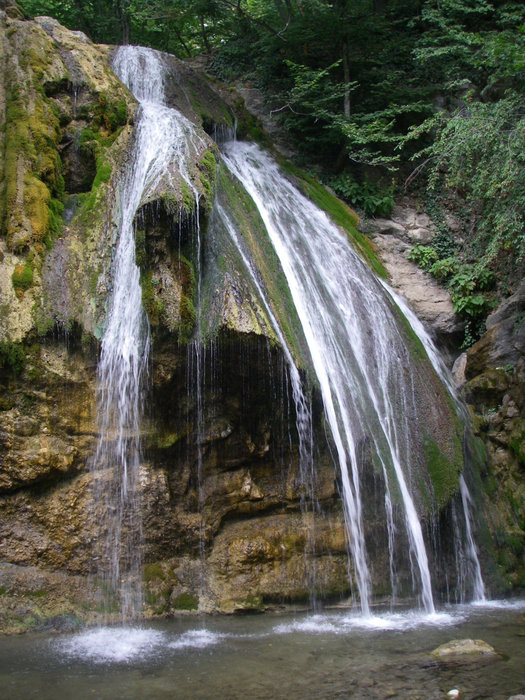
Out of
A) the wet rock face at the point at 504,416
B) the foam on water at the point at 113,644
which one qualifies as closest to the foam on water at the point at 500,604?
the wet rock face at the point at 504,416

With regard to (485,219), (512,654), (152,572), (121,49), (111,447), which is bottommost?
(512,654)

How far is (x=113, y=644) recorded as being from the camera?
5309 millimetres

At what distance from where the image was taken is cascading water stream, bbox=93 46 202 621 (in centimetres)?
636

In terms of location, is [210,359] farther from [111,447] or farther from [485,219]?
[485,219]

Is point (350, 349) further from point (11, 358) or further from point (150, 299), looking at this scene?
point (11, 358)

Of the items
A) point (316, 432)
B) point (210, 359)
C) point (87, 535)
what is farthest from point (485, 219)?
point (87, 535)

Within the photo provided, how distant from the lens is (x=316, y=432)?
23.4 ft

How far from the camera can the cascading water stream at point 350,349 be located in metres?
7.15

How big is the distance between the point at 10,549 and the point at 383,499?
14.2ft

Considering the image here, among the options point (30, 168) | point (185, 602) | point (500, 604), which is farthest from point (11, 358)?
point (500, 604)

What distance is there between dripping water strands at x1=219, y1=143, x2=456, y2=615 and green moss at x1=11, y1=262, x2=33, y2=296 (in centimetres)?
344

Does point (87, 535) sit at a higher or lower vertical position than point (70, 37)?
lower

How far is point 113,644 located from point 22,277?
416 centimetres

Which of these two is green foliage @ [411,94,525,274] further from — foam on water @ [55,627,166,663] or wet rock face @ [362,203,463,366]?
foam on water @ [55,627,166,663]
